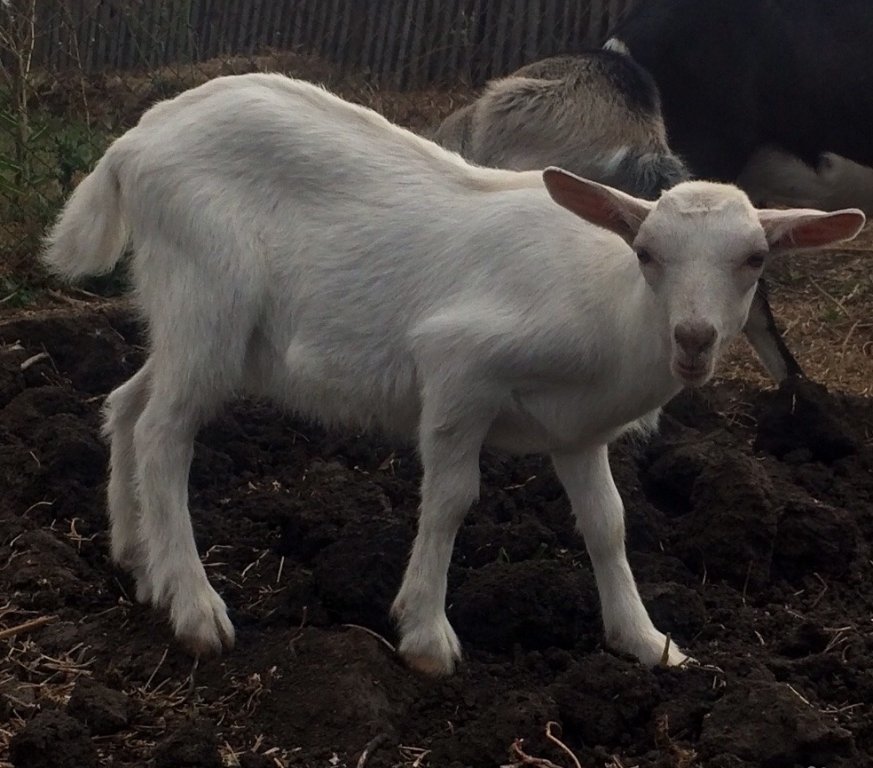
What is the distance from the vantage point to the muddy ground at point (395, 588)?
11.2ft

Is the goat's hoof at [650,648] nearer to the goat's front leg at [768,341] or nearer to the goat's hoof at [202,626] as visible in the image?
the goat's hoof at [202,626]

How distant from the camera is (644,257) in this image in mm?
3455

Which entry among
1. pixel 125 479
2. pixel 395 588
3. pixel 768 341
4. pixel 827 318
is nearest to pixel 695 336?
pixel 395 588

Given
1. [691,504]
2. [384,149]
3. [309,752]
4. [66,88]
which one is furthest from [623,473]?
[66,88]

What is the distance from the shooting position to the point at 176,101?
4.45m

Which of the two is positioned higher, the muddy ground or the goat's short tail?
the goat's short tail

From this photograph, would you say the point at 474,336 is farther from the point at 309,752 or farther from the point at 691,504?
the point at 691,504

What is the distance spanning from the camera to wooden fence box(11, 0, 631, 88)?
11.7 metres

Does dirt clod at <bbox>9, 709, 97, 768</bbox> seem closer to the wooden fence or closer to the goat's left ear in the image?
the goat's left ear

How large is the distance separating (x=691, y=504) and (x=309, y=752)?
6.42ft

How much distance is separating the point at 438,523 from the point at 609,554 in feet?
1.74

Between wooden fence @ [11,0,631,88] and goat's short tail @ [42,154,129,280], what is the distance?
6.35 meters

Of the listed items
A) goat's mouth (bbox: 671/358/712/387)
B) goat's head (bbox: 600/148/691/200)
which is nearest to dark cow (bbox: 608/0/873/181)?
goat's head (bbox: 600/148/691/200)

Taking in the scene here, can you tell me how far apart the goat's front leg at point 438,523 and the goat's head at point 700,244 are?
0.64 m
